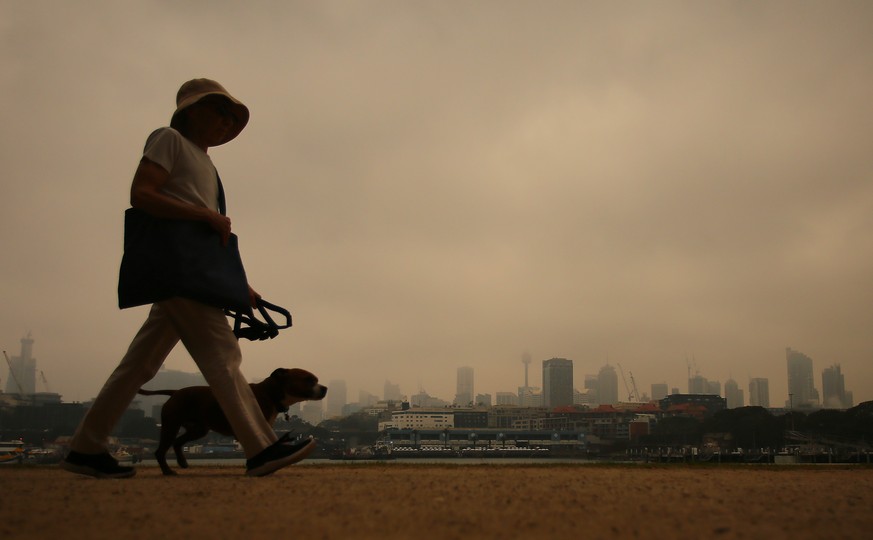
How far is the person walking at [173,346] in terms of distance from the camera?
602 centimetres

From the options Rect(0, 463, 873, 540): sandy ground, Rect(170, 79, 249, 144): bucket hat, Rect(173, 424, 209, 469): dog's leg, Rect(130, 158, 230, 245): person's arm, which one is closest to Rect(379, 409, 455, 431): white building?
Rect(173, 424, 209, 469): dog's leg

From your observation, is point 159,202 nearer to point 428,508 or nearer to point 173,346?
point 173,346

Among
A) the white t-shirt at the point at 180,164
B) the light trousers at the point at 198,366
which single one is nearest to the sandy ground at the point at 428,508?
the light trousers at the point at 198,366

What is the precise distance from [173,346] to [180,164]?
5.02 feet

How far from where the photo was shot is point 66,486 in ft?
17.6

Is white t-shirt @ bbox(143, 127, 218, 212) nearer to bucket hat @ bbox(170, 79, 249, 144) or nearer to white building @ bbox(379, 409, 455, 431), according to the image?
bucket hat @ bbox(170, 79, 249, 144)

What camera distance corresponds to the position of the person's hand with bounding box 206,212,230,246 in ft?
20.6

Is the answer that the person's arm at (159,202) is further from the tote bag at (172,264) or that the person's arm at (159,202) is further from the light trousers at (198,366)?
the light trousers at (198,366)

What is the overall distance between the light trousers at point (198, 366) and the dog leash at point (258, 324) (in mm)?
414

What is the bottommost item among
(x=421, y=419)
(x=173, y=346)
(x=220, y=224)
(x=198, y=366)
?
(x=198, y=366)

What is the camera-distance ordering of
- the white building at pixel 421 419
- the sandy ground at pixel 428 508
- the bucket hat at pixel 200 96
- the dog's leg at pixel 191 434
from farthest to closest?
the white building at pixel 421 419, the dog's leg at pixel 191 434, the bucket hat at pixel 200 96, the sandy ground at pixel 428 508

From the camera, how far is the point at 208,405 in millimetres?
6930

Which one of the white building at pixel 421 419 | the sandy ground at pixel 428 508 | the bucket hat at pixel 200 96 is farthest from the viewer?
the white building at pixel 421 419

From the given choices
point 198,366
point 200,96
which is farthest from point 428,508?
point 200,96
